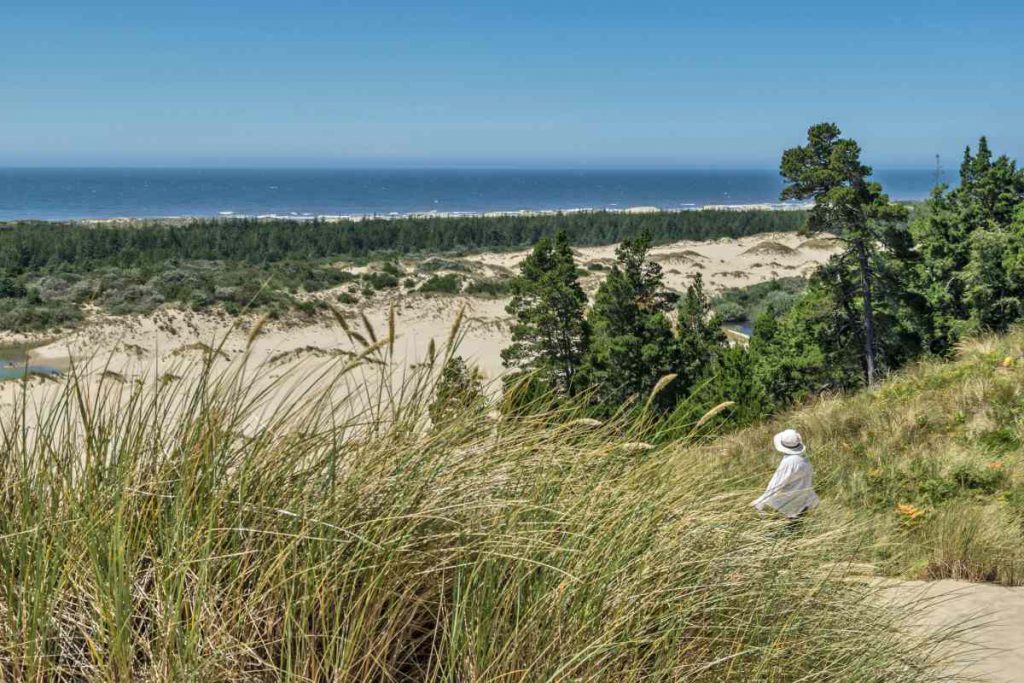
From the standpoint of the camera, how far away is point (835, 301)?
938 inches

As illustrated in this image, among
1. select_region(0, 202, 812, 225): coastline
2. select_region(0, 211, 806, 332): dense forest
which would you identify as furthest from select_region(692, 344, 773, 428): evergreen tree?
select_region(0, 202, 812, 225): coastline

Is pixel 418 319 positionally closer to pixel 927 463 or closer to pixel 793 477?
pixel 927 463

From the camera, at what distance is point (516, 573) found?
2.14 m

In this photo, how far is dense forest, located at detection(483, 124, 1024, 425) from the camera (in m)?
21.0

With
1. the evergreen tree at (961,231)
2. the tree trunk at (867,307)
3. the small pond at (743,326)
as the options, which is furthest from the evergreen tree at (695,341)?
the small pond at (743,326)

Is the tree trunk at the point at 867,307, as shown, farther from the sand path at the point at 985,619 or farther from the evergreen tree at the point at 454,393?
the evergreen tree at the point at 454,393

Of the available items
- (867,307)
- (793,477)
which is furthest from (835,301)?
(793,477)

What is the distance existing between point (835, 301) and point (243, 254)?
166 ft

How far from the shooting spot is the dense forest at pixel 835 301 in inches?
828

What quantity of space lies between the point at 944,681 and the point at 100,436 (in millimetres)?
2792

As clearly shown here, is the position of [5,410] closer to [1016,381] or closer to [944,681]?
[944,681]

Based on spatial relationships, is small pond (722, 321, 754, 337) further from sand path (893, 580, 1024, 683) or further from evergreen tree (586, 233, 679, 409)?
sand path (893, 580, 1024, 683)

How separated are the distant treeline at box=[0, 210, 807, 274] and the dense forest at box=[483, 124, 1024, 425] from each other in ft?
119

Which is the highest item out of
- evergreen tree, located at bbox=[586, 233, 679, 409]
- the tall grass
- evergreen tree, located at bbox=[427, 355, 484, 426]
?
evergreen tree, located at bbox=[427, 355, 484, 426]
